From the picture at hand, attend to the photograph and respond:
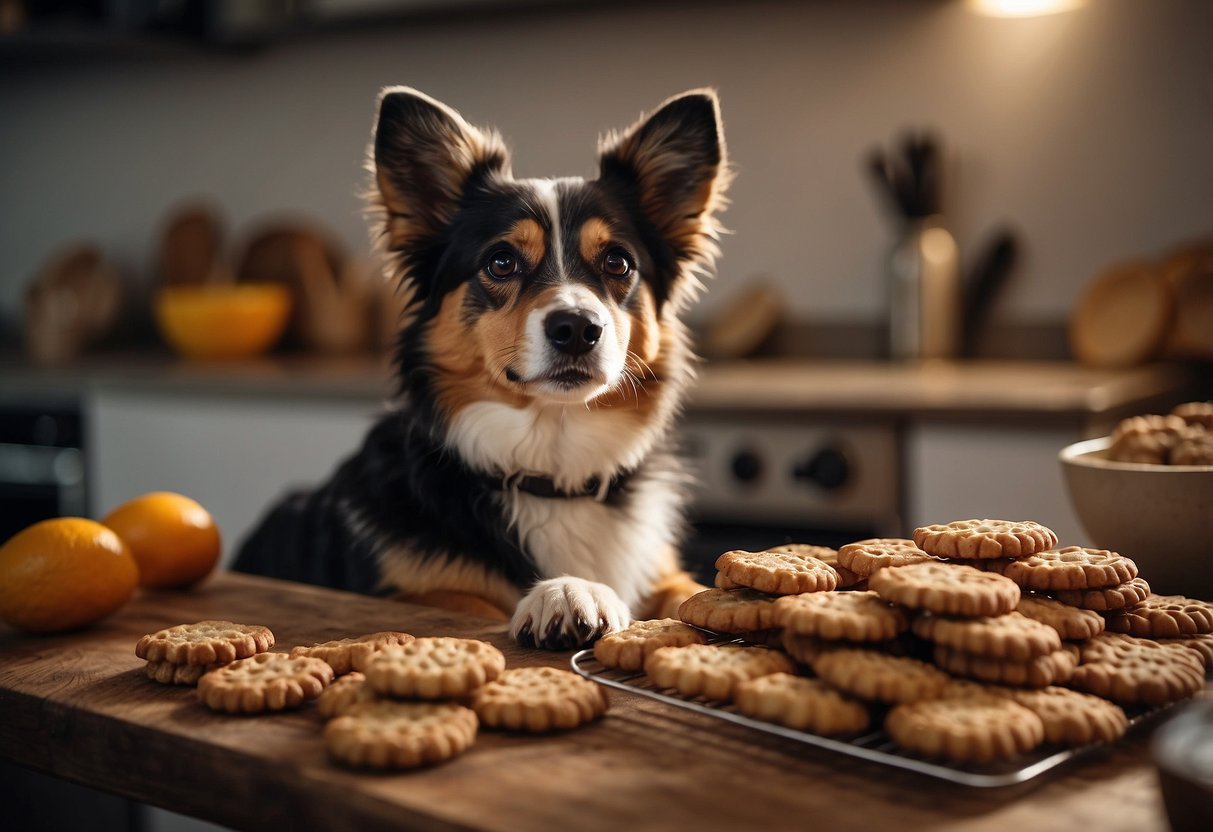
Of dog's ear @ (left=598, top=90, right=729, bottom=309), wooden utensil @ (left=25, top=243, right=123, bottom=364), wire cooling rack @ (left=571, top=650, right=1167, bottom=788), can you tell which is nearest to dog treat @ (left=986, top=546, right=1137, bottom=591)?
wire cooling rack @ (left=571, top=650, right=1167, bottom=788)

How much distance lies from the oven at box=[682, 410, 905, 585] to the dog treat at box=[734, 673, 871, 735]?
5.54 ft

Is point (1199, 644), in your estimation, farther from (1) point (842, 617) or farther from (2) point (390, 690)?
(2) point (390, 690)

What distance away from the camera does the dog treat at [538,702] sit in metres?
0.85

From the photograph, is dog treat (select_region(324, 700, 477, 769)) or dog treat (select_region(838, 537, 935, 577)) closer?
dog treat (select_region(324, 700, 477, 769))

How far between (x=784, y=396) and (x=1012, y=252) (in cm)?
93

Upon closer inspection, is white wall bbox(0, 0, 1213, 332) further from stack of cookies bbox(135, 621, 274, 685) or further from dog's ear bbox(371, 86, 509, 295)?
stack of cookies bbox(135, 621, 274, 685)

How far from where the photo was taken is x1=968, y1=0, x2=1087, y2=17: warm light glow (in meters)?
3.03

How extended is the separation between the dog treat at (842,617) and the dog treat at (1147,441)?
0.44m

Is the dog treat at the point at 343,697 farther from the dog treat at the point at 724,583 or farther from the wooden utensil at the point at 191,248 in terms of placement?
the wooden utensil at the point at 191,248

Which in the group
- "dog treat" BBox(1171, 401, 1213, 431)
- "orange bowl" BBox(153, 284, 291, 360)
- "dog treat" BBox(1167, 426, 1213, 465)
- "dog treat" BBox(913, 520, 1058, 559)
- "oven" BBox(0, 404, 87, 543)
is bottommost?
"oven" BBox(0, 404, 87, 543)

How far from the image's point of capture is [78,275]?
4.34 m

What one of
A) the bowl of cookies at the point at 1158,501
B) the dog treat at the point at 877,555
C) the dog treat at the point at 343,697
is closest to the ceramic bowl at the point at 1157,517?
the bowl of cookies at the point at 1158,501

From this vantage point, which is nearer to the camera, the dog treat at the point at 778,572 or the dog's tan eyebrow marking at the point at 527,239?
the dog treat at the point at 778,572

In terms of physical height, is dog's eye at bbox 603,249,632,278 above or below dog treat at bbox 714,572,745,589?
→ above
